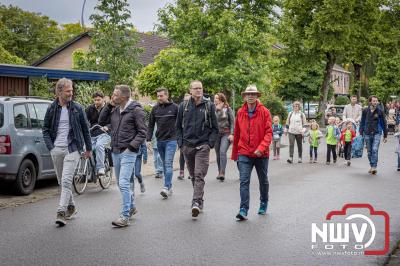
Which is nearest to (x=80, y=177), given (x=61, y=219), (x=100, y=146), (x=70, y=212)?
(x=100, y=146)

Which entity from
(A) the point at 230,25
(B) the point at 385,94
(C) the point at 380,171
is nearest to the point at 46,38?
(B) the point at 385,94

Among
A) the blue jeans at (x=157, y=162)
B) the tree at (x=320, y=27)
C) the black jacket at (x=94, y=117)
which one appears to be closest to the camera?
the black jacket at (x=94, y=117)

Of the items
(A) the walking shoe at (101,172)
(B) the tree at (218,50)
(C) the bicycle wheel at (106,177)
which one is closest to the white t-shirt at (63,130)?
(A) the walking shoe at (101,172)

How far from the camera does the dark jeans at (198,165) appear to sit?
29.7 feet

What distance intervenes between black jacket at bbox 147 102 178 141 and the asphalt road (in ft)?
3.54

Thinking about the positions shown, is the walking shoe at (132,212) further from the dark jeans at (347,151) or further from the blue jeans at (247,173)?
the dark jeans at (347,151)

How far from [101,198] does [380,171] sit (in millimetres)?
8003

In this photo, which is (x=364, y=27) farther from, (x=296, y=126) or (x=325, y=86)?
(x=296, y=126)

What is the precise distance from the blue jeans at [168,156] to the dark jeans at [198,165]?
4.07ft

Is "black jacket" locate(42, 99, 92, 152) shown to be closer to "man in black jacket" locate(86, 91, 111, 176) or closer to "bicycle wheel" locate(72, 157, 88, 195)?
"bicycle wheel" locate(72, 157, 88, 195)

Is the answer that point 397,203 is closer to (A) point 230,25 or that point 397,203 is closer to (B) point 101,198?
(B) point 101,198

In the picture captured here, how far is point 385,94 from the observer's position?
6931 centimetres

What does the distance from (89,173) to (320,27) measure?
32486 millimetres

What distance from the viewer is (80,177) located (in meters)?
11.5
